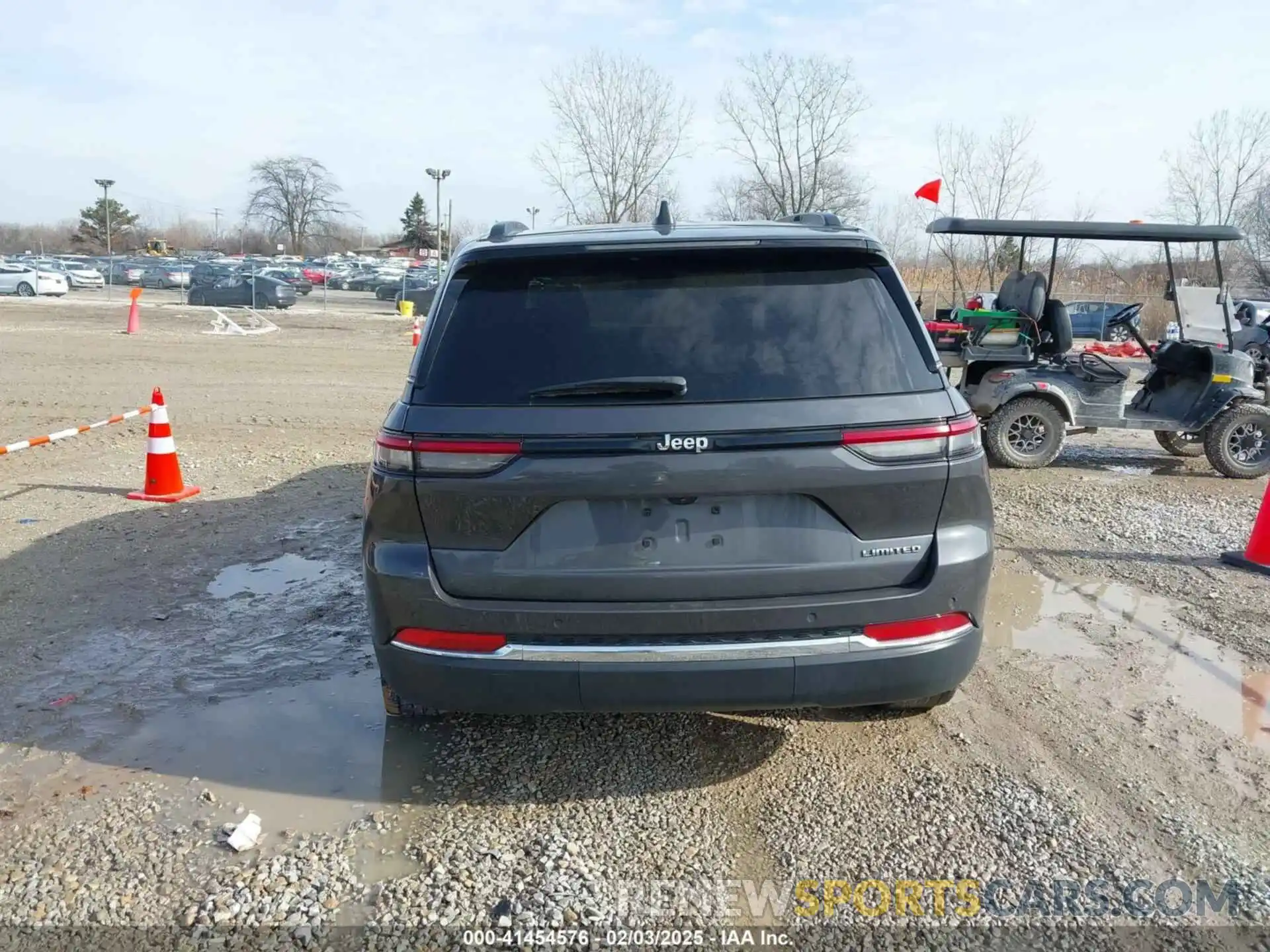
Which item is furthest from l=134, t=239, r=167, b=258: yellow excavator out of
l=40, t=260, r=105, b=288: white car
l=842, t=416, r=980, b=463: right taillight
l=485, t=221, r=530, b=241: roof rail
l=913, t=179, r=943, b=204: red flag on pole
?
l=842, t=416, r=980, b=463: right taillight

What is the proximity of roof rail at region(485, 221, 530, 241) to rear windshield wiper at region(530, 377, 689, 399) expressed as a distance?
0.68 m

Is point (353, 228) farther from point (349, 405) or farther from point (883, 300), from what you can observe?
point (883, 300)

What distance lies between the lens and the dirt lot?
2.69 metres

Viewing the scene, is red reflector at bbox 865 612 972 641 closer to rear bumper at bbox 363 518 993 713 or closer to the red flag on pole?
rear bumper at bbox 363 518 993 713

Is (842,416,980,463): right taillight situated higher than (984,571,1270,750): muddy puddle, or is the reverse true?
(842,416,980,463): right taillight

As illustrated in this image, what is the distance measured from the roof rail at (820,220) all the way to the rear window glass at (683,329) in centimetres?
48

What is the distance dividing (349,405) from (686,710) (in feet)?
31.5

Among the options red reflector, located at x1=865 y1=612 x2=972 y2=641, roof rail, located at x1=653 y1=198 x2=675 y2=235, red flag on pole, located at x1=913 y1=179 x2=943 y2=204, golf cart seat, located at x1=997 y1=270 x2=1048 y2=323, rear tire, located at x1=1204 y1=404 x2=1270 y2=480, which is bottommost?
rear tire, located at x1=1204 y1=404 x2=1270 y2=480

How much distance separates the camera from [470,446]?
2742 mm

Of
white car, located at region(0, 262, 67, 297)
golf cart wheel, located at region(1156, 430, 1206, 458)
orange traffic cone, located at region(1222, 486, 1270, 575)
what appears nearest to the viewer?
orange traffic cone, located at region(1222, 486, 1270, 575)

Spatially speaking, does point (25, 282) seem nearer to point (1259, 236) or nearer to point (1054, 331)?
point (1054, 331)

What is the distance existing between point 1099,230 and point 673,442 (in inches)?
272

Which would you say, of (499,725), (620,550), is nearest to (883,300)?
(620,550)

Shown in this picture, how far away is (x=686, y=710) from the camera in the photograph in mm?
2852
